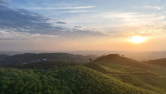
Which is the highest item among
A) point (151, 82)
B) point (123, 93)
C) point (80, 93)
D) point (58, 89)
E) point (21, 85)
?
point (21, 85)

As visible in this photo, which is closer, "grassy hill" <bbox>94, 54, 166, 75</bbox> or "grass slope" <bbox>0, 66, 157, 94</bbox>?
"grass slope" <bbox>0, 66, 157, 94</bbox>

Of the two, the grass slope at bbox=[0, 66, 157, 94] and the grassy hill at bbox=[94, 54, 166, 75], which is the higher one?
the grass slope at bbox=[0, 66, 157, 94]

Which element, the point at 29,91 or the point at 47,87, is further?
the point at 47,87

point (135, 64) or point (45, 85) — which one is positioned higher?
point (45, 85)

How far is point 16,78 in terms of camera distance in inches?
540

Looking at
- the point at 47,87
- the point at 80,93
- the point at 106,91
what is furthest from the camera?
the point at 106,91

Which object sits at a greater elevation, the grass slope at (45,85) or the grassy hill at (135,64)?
the grass slope at (45,85)

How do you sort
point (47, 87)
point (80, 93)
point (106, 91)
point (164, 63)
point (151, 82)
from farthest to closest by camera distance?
1. point (164, 63)
2. point (151, 82)
3. point (106, 91)
4. point (80, 93)
5. point (47, 87)

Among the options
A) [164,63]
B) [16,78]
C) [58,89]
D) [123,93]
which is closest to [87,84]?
[58,89]

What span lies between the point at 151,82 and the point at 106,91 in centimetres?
2381

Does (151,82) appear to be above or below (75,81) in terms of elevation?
below

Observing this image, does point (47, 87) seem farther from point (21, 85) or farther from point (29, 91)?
point (21, 85)

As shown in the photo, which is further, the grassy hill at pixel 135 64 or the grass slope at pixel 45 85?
the grassy hill at pixel 135 64

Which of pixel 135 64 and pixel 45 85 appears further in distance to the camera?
pixel 135 64
